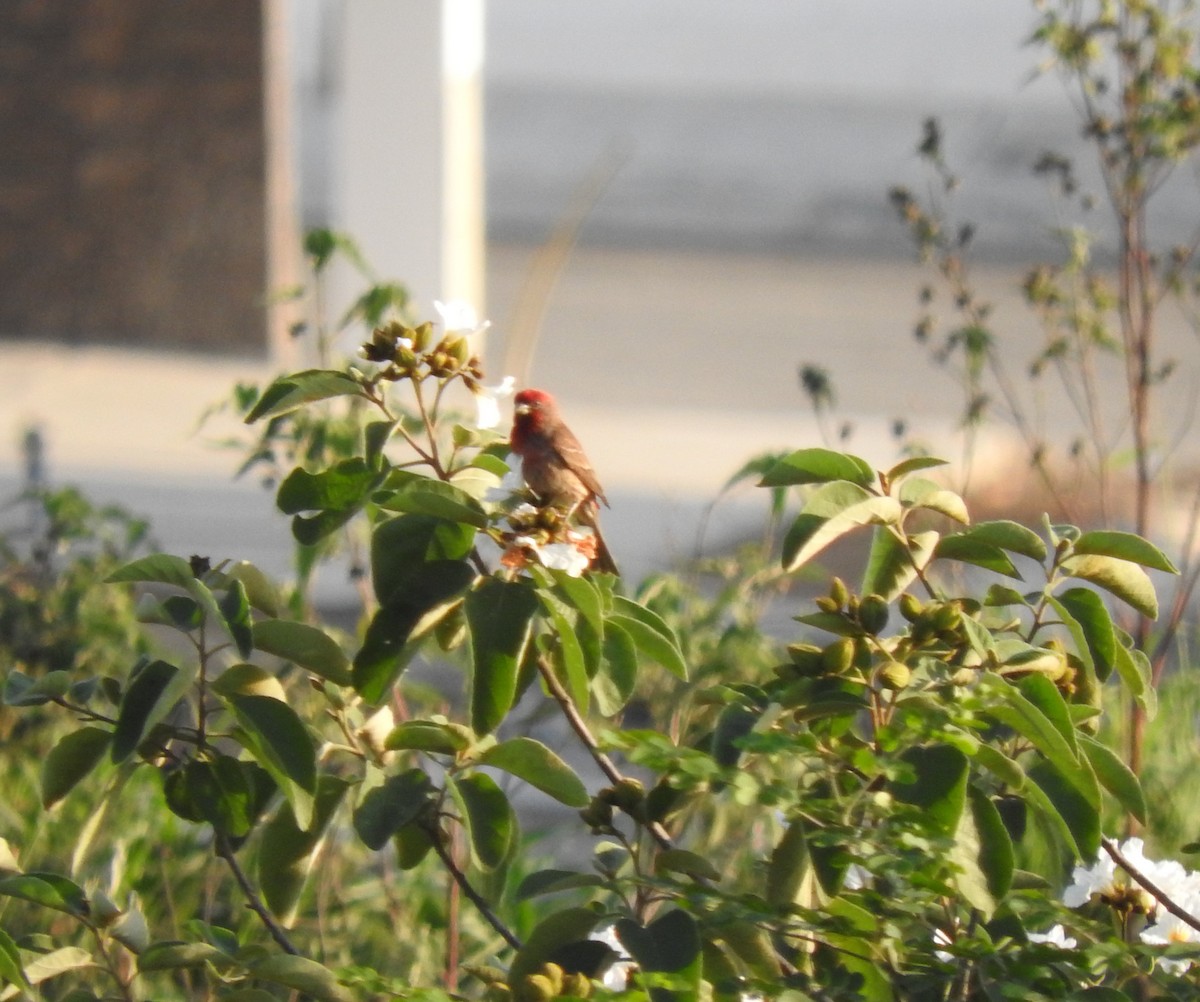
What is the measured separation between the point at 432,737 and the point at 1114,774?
25.6 inches

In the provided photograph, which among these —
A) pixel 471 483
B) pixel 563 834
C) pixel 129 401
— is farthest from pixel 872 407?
pixel 471 483

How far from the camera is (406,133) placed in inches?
288

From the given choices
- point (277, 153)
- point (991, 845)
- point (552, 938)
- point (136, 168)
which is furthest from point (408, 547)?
point (136, 168)

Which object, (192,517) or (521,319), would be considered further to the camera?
(192,517)

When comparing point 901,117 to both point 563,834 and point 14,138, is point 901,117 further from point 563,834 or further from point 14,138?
point 563,834

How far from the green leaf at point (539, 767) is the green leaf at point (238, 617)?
28 cm

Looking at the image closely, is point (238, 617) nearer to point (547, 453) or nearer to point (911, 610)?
point (911, 610)

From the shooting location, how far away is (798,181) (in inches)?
1193

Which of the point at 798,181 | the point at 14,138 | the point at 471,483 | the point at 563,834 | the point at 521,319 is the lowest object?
the point at 563,834

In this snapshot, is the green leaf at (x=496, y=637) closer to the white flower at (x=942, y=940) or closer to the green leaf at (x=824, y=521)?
the green leaf at (x=824, y=521)

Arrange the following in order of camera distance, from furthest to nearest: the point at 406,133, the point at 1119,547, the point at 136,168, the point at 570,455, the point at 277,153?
the point at 136,168 < the point at 277,153 < the point at 406,133 < the point at 570,455 < the point at 1119,547

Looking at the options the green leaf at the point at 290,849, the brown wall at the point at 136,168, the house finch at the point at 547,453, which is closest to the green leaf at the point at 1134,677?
the green leaf at the point at 290,849

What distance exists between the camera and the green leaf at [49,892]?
1.46 metres

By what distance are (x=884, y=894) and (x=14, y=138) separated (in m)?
12.2
